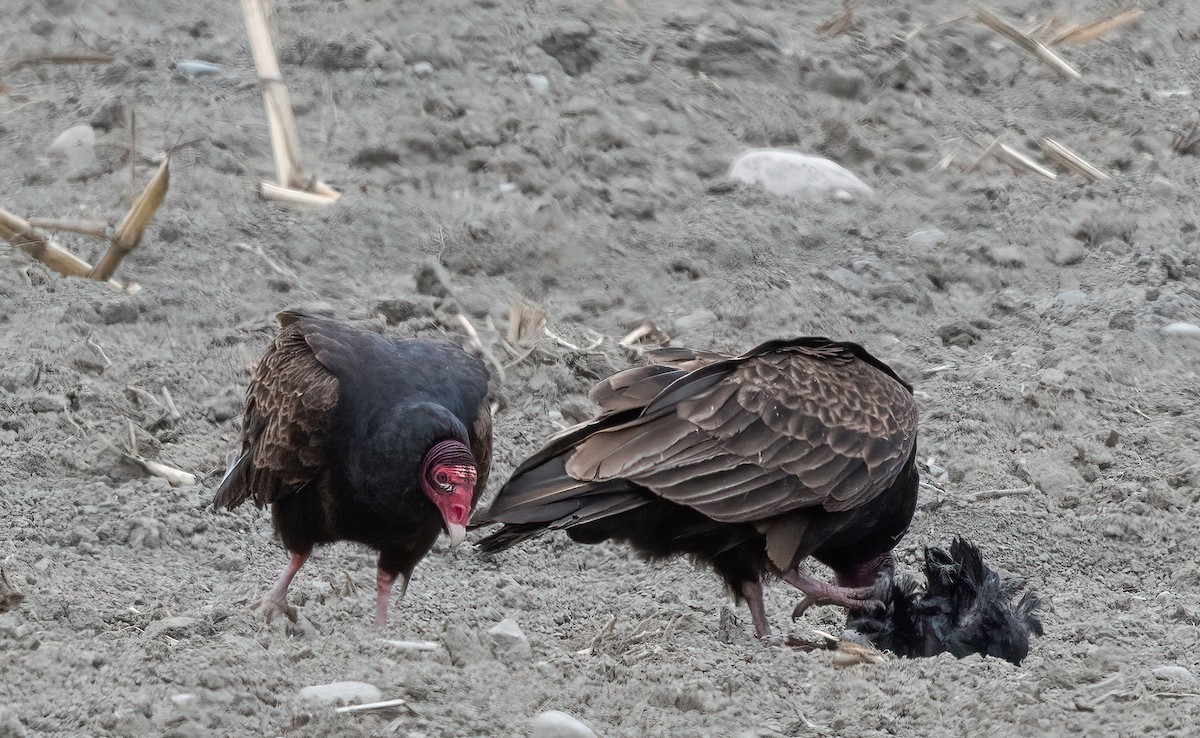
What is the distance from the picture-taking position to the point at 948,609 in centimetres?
495

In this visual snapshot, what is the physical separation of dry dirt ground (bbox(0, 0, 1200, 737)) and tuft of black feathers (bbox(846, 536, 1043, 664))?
0.74ft

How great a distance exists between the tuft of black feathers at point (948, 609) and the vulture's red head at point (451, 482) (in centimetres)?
141

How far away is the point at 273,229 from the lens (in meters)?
7.02

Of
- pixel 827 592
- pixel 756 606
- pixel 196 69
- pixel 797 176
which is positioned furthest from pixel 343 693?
pixel 196 69

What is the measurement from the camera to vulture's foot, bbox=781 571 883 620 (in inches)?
191

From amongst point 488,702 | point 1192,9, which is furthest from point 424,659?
point 1192,9

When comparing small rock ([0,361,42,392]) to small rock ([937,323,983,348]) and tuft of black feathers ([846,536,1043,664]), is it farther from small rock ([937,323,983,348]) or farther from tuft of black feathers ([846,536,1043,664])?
small rock ([937,323,983,348])

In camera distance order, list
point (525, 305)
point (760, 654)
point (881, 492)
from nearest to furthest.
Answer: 1. point (760, 654)
2. point (881, 492)
3. point (525, 305)

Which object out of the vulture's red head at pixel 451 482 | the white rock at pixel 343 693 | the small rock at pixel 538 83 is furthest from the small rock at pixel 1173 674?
the small rock at pixel 538 83

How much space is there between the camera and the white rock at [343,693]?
11.8ft

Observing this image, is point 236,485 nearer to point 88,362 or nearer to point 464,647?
point 464,647

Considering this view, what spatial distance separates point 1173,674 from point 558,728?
5.71 ft

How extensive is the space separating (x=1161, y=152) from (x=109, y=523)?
5.98 m

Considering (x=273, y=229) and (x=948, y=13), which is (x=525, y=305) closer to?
(x=273, y=229)
